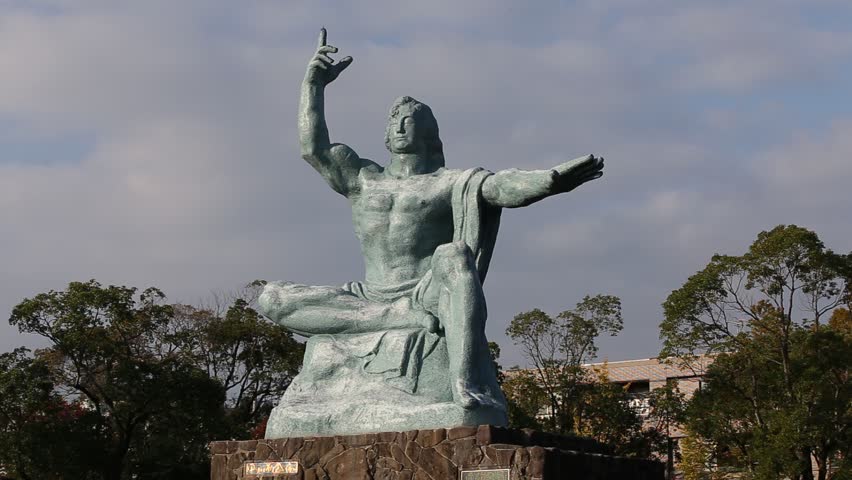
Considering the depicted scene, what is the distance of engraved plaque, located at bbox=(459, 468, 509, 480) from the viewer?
307 inches

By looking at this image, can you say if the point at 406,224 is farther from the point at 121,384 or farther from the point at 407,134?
the point at 121,384

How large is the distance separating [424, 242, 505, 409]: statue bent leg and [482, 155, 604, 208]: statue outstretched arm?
67cm

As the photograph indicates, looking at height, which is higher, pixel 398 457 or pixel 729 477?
pixel 729 477

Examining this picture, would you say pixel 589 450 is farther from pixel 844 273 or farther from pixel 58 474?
pixel 58 474

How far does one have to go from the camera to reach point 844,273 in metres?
20.4

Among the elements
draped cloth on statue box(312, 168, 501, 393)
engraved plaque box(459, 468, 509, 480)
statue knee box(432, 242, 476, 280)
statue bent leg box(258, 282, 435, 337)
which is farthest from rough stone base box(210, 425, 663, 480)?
statue knee box(432, 242, 476, 280)

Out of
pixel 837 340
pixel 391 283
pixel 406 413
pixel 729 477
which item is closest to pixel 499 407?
pixel 406 413

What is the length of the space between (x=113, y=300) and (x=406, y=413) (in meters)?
14.5

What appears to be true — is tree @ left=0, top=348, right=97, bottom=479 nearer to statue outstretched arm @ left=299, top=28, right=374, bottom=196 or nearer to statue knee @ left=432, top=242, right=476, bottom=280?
statue outstretched arm @ left=299, top=28, right=374, bottom=196

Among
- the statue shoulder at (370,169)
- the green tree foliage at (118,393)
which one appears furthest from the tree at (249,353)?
the statue shoulder at (370,169)

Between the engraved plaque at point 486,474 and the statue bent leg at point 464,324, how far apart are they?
548 millimetres

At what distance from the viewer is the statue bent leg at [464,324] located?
8492 mm

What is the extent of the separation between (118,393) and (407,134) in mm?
13158

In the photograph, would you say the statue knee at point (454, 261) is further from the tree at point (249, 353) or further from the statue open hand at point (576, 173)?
the tree at point (249, 353)
